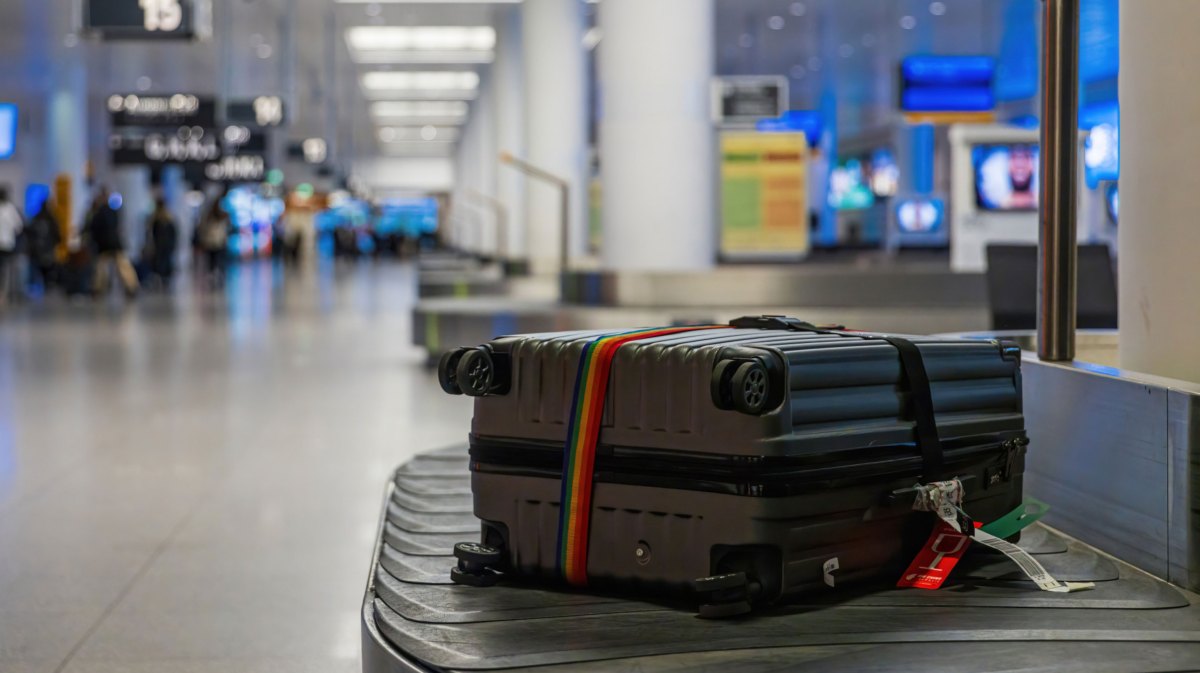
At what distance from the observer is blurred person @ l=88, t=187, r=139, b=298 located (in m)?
19.2

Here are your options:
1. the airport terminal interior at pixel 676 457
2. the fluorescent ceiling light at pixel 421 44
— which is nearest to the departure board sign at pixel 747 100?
the airport terminal interior at pixel 676 457

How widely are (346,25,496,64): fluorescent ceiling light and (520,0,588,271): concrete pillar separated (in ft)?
15.1

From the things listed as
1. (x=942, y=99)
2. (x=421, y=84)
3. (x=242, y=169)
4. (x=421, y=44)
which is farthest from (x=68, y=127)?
(x=942, y=99)

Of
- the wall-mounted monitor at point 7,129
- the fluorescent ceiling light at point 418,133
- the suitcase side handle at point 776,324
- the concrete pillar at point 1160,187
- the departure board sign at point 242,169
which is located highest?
the fluorescent ceiling light at point 418,133

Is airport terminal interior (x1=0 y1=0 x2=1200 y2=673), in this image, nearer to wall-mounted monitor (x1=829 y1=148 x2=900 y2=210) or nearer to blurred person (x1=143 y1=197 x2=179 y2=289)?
blurred person (x1=143 y1=197 x2=179 y2=289)

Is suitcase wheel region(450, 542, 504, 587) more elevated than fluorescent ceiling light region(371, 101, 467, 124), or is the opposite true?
fluorescent ceiling light region(371, 101, 467, 124)

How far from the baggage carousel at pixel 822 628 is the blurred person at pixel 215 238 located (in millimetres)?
23631

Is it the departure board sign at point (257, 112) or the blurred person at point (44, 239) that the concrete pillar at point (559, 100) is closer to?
the departure board sign at point (257, 112)

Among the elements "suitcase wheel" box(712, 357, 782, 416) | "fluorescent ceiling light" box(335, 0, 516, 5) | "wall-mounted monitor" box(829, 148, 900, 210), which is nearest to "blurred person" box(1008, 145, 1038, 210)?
"fluorescent ceiling light" box(335, 0, 516, 5)

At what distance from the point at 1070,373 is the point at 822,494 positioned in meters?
0.80

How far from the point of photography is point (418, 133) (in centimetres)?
4444

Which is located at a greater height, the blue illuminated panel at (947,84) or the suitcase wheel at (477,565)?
the blue illuminated panel at (947,84)

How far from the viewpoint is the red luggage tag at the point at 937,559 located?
2354mm

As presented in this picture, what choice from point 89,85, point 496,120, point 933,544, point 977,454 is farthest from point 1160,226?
point 89,85
